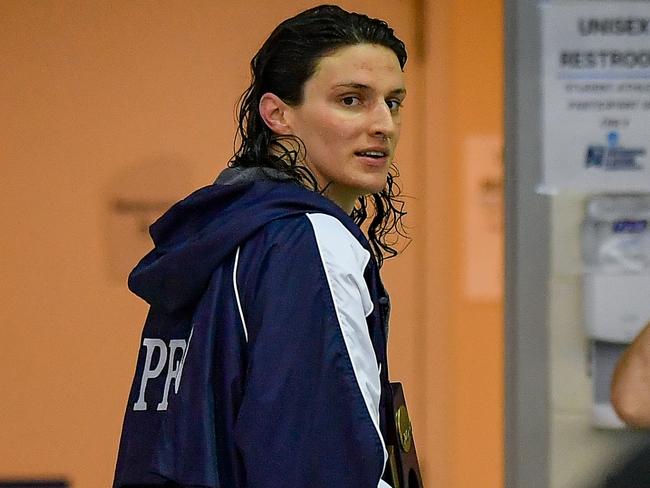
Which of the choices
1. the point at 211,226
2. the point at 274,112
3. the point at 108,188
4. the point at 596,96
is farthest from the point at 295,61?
the point at 108,188

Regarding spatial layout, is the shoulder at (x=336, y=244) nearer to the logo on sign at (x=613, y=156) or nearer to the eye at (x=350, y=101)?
the eye at (x=350, y=101)

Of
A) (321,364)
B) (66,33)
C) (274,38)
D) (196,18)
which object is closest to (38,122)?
(66,33)

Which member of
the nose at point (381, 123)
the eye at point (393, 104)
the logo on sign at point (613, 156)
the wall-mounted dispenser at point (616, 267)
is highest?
the eye at point (393, 104)

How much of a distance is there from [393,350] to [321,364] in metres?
1.91

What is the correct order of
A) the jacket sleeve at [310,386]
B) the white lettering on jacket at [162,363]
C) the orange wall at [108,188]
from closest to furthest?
the jacket sleeve at [310,386] → the white lettering on jacket at [162,363] → the orange wall at [108,188]

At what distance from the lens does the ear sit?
181cm

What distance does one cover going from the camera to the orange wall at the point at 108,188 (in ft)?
11.1

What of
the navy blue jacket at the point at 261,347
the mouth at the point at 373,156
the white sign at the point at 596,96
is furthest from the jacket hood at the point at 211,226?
the white sign at the point at 596,96

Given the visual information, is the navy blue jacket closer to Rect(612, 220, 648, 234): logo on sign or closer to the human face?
the human face

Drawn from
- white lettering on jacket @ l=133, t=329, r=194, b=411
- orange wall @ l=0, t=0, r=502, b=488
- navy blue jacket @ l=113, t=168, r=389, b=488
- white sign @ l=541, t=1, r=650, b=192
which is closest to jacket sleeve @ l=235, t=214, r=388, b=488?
navy blue jacket @ l=113, t=168, r=389, b=488

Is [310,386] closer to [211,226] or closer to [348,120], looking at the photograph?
[211,226]

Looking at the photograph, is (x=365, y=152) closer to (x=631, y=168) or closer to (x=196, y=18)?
(x=631, y=168)

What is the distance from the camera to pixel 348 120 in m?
1.76

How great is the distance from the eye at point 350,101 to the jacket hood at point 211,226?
5.5 inches
